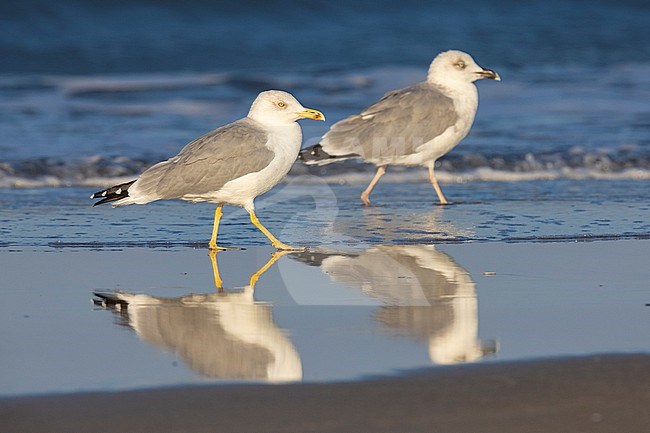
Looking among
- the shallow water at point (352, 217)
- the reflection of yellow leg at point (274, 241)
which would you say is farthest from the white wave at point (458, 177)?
the reflection of yellow leg at point (274, 241)

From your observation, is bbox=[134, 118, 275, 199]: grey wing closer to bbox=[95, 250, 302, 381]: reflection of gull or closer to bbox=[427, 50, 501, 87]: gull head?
bbox=[95, 250, 302, 381]: reflection of gull

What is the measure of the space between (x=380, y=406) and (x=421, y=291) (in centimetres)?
165

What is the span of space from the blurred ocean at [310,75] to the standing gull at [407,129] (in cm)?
92

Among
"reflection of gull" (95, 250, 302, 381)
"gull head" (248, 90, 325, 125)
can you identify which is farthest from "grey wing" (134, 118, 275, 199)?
"reflection of gull" (95, 250, 302, 381)

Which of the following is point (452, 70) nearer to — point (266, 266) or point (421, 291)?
point (266, 266)

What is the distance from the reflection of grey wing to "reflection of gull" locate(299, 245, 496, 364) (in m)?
0.48

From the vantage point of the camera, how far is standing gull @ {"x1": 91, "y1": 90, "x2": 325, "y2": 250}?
21.0 feet

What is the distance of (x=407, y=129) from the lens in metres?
8.65

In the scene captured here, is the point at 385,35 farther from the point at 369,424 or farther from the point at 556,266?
the point at 369,424

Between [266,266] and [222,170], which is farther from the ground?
[222,170]

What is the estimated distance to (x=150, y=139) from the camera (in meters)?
11.2

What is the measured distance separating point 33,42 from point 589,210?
1313cm

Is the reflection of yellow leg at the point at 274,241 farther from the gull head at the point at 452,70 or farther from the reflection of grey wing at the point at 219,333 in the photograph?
the gull head at the point at 452,70

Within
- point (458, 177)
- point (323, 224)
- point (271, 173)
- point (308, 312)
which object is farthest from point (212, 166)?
point (458, 177)
